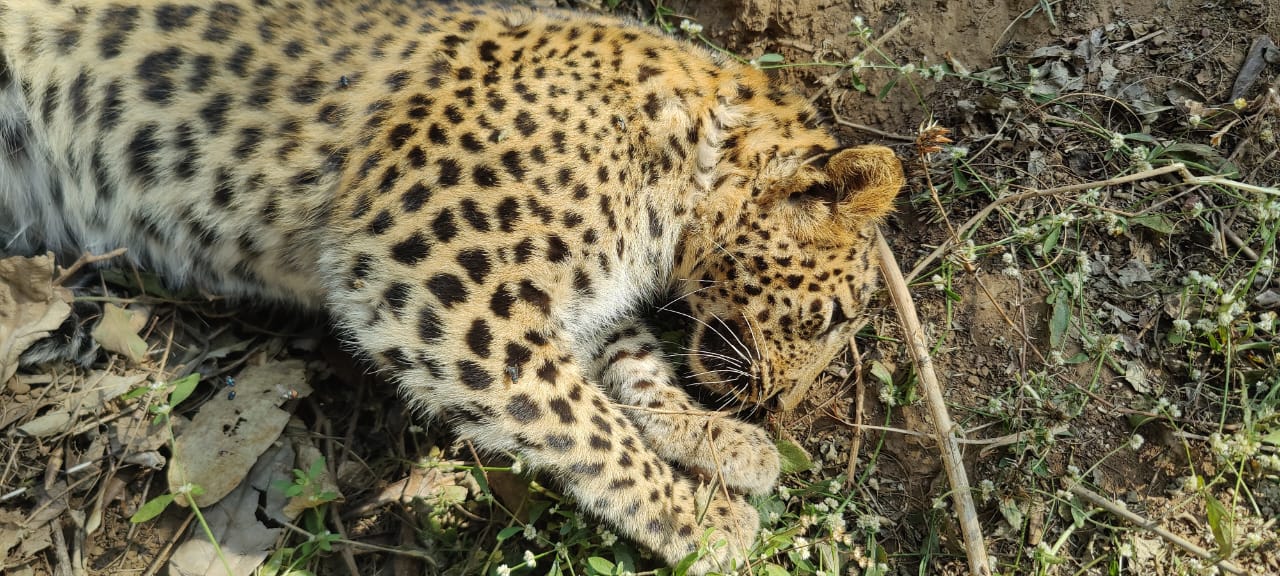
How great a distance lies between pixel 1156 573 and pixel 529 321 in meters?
2.88

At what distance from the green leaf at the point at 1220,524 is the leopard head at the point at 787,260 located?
1.61 m

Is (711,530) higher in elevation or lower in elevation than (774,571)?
higher

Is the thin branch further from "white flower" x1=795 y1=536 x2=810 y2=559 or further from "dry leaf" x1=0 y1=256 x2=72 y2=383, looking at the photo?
"white flower" x1=795 y1=536 x2=810 y2=559

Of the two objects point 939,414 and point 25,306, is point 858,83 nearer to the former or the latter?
point 939,414

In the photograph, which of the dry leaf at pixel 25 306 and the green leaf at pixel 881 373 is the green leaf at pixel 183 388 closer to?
the dry leaf at pixel 25 306

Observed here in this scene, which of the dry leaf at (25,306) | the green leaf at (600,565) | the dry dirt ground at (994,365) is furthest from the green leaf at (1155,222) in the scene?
the dry leaf at (25,306)

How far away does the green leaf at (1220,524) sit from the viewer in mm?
3373

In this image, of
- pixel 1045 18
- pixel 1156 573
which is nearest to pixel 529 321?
pixel 1156 573

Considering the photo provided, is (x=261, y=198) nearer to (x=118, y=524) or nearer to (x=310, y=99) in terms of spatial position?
(x=310, y=99)

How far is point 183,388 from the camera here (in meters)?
4.18

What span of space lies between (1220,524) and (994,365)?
1.17 m

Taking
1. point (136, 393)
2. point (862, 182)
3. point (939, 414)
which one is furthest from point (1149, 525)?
point (136, 393)

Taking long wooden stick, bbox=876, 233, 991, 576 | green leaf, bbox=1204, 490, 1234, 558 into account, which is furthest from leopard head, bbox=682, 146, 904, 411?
green leaf, bbox=1204, 490, 1234, 558

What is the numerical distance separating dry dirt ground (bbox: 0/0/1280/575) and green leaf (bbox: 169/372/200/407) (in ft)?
0.19
